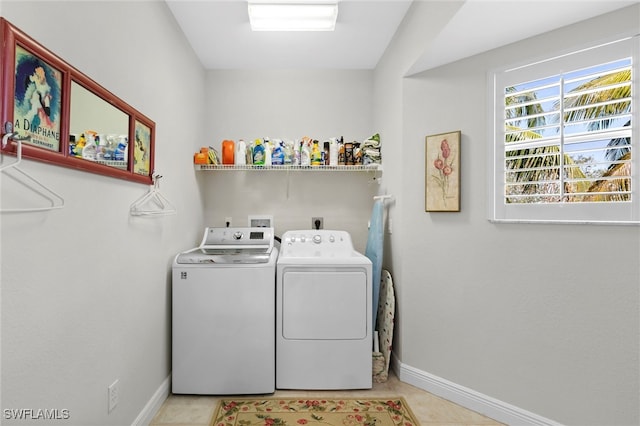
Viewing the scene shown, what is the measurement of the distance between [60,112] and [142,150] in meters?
0.63

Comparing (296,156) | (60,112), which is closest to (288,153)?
(296,156)

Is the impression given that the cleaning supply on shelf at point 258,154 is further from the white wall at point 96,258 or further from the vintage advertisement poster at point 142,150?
the vintage advertisement poster at point 142,150

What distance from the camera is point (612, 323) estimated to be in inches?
61.4

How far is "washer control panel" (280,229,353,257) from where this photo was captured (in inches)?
102

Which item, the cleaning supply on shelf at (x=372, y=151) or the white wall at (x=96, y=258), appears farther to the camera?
the cleaning supply on shelf at (x=372, y=151)

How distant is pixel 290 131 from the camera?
3.10 meters

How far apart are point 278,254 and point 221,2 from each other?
5.66 ft

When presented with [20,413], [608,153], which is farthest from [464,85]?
[20,413]

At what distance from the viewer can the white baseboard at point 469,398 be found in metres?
1.83

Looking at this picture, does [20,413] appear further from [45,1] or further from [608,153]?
[608,153]

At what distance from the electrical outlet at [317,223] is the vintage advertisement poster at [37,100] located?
6.96 feet

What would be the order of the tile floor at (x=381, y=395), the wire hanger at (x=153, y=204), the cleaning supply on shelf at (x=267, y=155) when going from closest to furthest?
the wire hanger at (x=153, y=204) → the tile floor at (x=381, y=395) → the cleaning supply on shelf at (x=267, y=155)

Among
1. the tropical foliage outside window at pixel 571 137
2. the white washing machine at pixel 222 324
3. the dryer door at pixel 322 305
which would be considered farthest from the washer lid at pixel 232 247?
the tropical foliage outside window at pixel 571 137

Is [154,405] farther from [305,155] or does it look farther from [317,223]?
[305,155]
